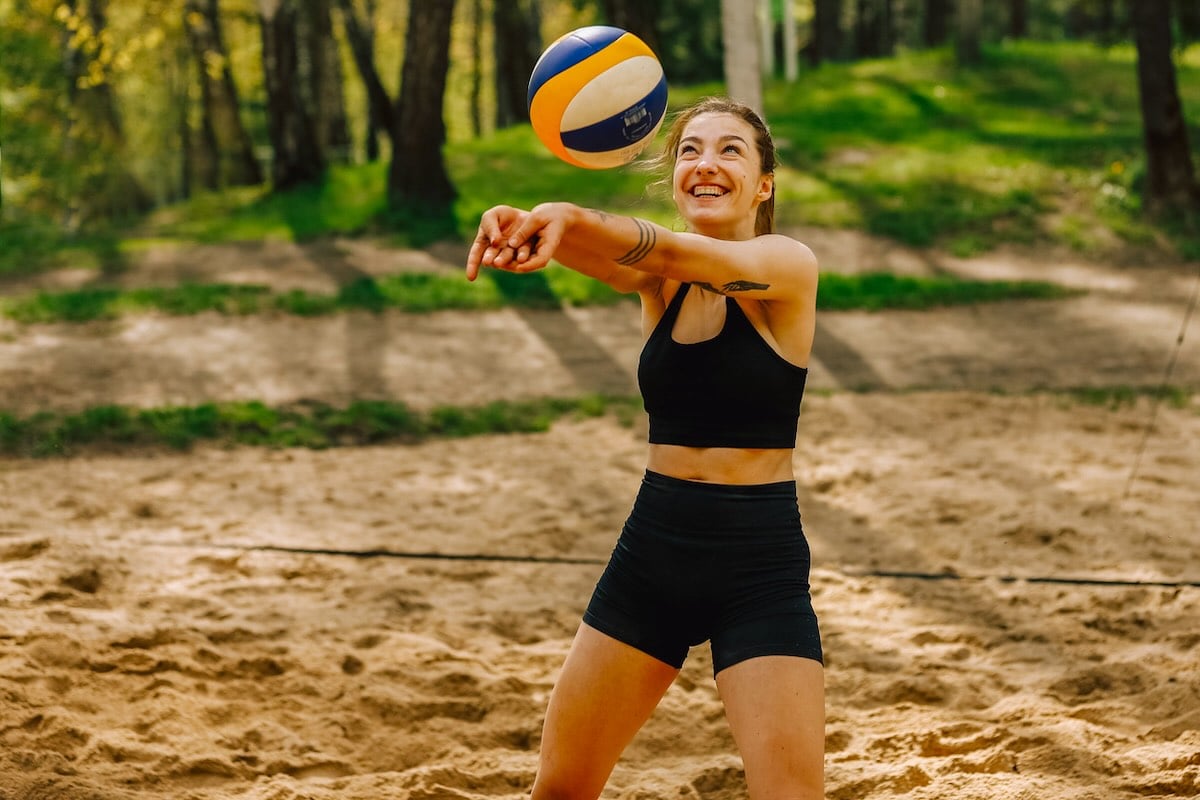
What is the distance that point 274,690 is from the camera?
4.71 m

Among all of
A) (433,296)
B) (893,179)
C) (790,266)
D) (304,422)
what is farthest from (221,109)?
(790,266)

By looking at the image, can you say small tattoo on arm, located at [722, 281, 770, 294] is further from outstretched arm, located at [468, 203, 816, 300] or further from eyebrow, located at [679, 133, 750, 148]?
eyebrow, located at [679, 133, 750, 148]

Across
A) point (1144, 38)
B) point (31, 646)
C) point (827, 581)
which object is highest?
point (1144, 38)

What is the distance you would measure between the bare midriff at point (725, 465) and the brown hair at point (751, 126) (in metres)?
0.68

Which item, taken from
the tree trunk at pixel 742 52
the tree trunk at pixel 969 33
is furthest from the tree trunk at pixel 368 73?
the tree trunk at pixel 969 33

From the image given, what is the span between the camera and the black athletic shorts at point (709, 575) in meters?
2.94

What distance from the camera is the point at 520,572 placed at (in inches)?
243

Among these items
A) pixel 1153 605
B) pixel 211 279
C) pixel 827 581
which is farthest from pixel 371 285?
pixel 1153 605

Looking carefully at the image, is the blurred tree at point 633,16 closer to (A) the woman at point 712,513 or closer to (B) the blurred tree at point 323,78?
(B) the blurred tree at point 323,78

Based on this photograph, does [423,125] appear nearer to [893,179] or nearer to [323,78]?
[893,179]

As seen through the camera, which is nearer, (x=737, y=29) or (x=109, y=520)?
(x=109, y=520)

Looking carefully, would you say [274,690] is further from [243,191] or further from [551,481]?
[243,191]

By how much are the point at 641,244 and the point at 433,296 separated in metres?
9.01

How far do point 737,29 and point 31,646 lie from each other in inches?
347
